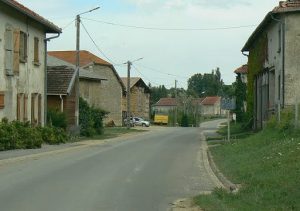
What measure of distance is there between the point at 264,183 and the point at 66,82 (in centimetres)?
2878

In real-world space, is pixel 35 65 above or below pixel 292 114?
above

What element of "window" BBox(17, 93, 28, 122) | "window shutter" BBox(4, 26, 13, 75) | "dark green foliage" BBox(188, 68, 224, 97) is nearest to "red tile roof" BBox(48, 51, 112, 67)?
"window" BBox(17, 93, 28, 122)

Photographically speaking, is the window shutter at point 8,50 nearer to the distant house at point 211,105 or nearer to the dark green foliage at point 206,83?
the distant house at point 211,105

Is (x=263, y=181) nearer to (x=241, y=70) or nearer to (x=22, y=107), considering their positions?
(x=22, y=107)

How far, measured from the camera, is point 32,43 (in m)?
32.4

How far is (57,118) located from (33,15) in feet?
27.9

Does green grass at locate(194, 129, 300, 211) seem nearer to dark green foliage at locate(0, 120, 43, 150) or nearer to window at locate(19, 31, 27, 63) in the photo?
dark green foliage at locate(0, 120, 43, 150)

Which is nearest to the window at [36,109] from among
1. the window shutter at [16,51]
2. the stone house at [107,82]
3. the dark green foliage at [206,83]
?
the window shutter at [16,51]

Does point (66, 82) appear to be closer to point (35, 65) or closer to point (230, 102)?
point (35, 65)

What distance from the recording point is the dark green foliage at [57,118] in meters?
37.0

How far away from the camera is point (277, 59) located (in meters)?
33.0

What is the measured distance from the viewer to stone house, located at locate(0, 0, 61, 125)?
2803cm

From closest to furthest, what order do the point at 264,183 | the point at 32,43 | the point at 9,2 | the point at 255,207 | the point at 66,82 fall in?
the point at 255,207 < the point at 264,183 < the point at 9,2 < the point at 32,43 < the point at 66,82

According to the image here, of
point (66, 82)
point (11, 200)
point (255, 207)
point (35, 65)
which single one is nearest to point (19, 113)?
point (35, 65)
